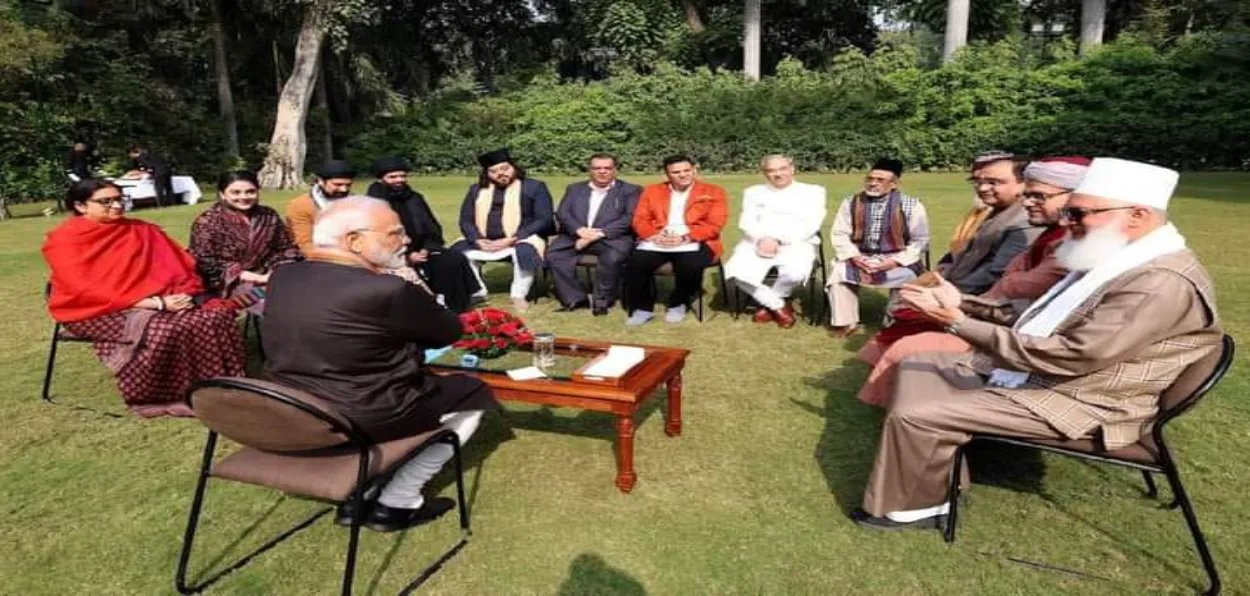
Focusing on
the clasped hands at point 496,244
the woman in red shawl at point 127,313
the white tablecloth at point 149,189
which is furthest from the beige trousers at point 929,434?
the white tablecloth at point 149,189

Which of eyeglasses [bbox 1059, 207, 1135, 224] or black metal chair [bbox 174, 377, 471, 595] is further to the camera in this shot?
eyeglasses [bbox 1059, 207, 1135, 224]

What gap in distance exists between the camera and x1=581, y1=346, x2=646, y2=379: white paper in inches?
144

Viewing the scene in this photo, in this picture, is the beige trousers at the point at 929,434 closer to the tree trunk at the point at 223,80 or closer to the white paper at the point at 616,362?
the white paper at the point at 616,362

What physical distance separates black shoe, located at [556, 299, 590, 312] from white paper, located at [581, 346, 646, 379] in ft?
10.2

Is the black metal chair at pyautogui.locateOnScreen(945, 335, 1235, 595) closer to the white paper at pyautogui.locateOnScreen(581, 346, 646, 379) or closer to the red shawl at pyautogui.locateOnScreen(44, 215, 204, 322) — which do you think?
the white paper at pyautogui.locateOnScreen(581, 346, 646, 379)

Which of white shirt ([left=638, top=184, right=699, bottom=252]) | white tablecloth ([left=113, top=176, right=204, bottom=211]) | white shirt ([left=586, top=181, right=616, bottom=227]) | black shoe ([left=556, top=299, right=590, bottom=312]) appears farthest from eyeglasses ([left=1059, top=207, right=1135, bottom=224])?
white tablecloth ([left=113, top=176, right=204, bottom=211])

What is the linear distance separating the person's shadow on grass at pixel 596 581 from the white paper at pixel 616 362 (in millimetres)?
885

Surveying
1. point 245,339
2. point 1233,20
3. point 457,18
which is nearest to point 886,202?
point 245,339

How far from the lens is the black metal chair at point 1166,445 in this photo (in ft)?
8.60

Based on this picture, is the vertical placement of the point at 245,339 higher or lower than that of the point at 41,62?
lower

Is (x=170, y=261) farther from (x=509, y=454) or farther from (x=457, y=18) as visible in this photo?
(x=457, y=18)

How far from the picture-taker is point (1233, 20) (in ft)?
70.5

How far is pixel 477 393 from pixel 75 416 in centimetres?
301

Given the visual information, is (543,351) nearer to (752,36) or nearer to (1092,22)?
(1092,22)
